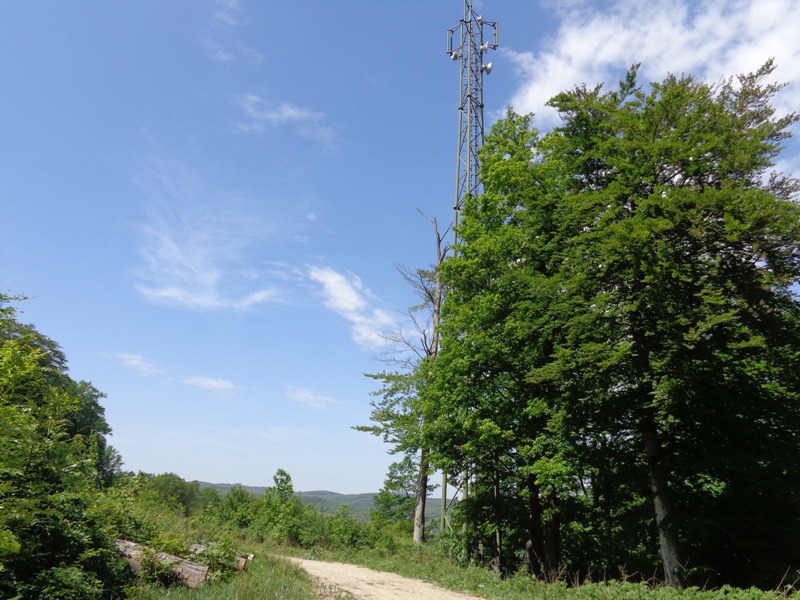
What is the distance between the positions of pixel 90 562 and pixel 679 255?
41.0ft

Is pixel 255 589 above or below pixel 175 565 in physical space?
below

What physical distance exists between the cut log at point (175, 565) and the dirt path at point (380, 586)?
9.36 ft

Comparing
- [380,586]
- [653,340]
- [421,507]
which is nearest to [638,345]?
[653,340]

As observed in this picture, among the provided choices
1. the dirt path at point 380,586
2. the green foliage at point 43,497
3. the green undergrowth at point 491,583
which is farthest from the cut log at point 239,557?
the green undergrowth at point 491,583

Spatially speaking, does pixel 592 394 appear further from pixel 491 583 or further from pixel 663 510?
pixel 491 583

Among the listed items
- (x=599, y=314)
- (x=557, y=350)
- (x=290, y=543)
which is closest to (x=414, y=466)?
(x=290, y=543)

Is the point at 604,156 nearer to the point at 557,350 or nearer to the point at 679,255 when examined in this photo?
the point at 679,255

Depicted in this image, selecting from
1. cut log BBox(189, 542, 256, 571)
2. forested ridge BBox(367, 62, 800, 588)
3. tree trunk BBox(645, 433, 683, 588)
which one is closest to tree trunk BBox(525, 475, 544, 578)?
forested ridge BBox(367, 62, 800, 588)

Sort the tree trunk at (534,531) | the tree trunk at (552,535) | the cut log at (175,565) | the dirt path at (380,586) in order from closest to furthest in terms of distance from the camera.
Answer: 1. the cut log at (175,565)
2. the dirt path at (380,586)
3. the tree trunk at (552,535)
4. the tree trunk at (534,531)

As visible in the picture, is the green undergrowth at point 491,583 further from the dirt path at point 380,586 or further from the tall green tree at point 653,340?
the tall green tree at point 653,340

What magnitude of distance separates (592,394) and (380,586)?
22.6 feet

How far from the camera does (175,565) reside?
841cm

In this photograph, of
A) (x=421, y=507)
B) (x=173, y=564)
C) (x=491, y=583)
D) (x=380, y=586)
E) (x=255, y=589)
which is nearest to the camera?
(x=255, y=589)

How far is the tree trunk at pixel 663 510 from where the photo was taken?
36.0ft
